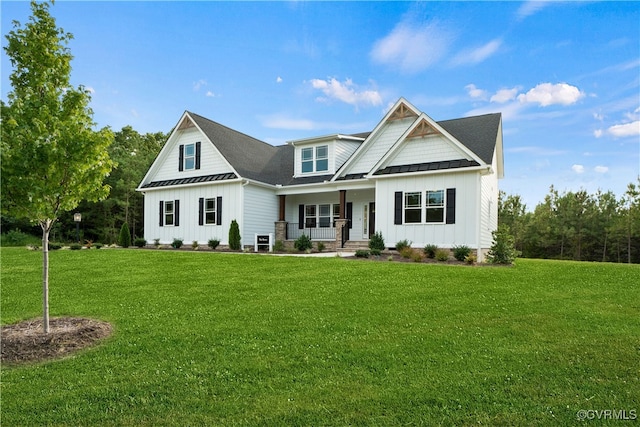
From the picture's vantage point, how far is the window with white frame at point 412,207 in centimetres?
1647

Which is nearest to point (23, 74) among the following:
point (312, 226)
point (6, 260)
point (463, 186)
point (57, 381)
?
A: point (57, 381)

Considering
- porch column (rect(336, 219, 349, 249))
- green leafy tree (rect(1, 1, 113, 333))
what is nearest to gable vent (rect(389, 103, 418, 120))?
porch column (rect(336, 219, 349, 249))

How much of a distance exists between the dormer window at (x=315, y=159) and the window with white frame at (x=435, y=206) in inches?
263

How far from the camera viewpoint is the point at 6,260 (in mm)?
14672

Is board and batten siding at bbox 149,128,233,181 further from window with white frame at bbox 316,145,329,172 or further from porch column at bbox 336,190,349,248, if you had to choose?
porch column at bbox 336,190,349,248

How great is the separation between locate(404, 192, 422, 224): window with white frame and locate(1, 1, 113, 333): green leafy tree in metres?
12.5

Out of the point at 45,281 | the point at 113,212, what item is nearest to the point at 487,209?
the point at 45,281

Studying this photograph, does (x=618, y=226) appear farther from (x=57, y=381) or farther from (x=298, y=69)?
(x=57, y=381)

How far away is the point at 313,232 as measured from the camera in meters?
21.7

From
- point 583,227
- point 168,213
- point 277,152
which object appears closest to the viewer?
point 168,213

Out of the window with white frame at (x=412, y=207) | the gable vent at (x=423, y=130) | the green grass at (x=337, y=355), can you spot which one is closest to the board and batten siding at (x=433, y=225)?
the window with white frame at (x=412, y=207)

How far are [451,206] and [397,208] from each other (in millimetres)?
2334

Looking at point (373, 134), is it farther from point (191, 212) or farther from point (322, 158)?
point (191, 212)

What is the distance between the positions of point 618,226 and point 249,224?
33.3 m
